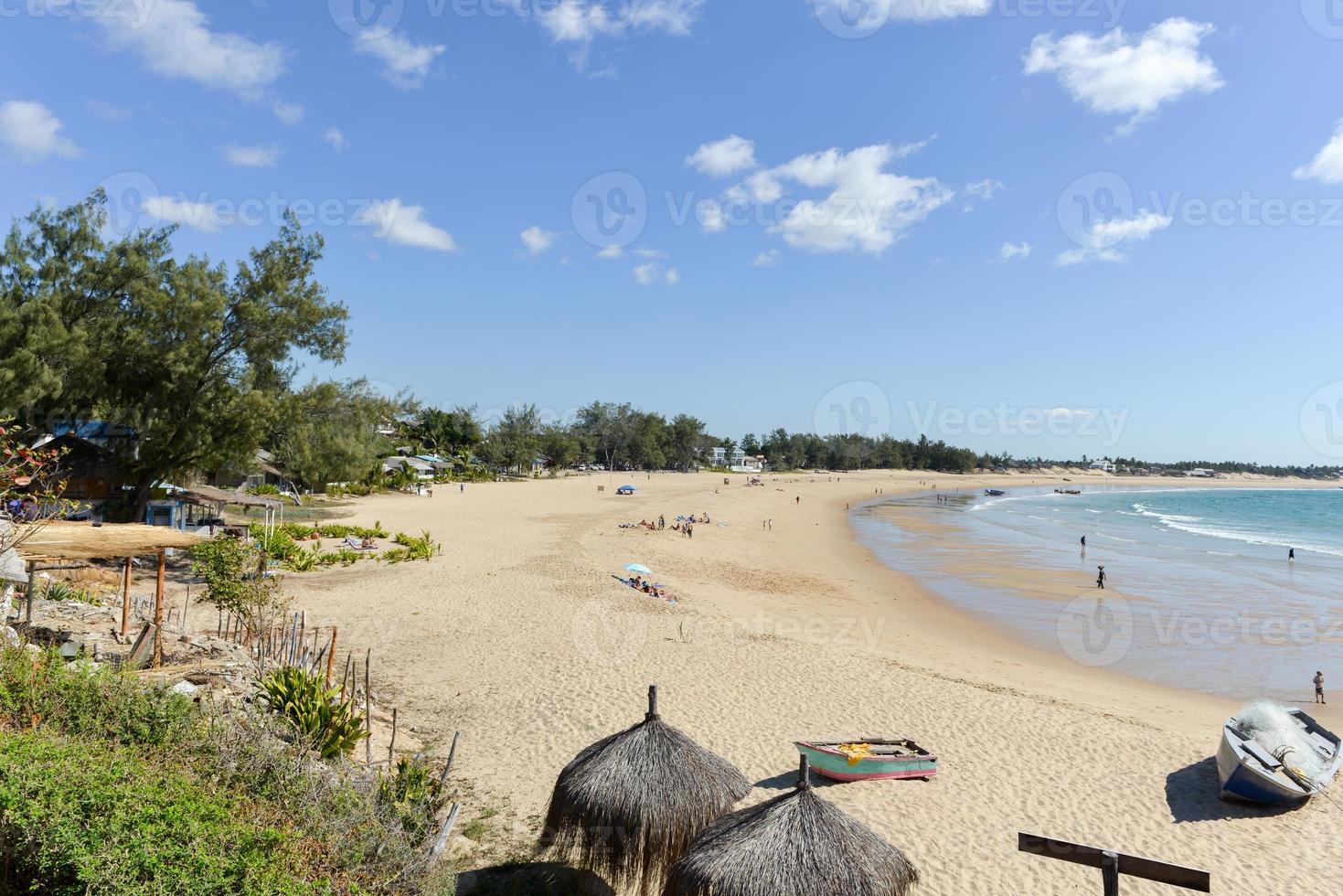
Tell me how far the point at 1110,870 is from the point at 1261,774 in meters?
7.15

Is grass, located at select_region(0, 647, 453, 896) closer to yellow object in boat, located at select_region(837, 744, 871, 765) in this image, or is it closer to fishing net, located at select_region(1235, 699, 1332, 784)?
yellow object in boat, located at select_region(837, 744, 871, 765)

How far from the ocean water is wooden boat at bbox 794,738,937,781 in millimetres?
10248

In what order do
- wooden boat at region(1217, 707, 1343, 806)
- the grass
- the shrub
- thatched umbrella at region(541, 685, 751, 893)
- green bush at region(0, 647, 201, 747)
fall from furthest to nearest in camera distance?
wooden boat at region(1217, 707, 1343, 806) → the shrub → thatched umbrella at region(541, 685, 751, 893) → green bush at region(0, 647, 201, 747) → the grass

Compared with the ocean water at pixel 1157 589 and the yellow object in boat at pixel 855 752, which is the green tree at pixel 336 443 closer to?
the yellow object in boat at pixel 855 752

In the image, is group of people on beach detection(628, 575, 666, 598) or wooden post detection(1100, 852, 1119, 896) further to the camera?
group of people on beach detection(628, 575, 666, 598)

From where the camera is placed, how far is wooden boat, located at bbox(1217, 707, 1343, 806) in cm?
974

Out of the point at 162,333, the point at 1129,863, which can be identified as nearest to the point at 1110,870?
the point at 1129,863

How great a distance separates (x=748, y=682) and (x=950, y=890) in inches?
249

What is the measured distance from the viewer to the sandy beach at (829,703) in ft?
28.9

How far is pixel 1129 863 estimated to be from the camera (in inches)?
185

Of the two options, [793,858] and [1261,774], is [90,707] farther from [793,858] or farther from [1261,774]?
[1261,774]

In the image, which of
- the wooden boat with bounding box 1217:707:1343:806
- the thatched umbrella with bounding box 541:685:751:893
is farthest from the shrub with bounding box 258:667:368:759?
the wooden boat with bounding box 1217:707:1343:806

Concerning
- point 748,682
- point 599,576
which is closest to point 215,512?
point 599,576

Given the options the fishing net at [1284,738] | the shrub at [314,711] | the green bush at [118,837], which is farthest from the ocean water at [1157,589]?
the green bush at [118,837]
